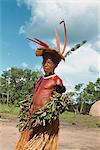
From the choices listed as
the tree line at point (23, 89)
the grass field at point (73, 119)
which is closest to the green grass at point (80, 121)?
the grass field at point (73, 119)

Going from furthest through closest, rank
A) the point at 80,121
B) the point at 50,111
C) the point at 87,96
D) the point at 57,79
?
the point at 87,96, the point at 80,121, the point at 57,79, the point at 50,111

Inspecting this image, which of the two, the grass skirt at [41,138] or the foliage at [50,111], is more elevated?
the foliage at [50,111]

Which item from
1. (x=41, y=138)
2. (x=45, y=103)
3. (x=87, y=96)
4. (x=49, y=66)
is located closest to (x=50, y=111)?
(x=45, y=103)

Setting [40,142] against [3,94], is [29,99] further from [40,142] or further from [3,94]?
[3,94]

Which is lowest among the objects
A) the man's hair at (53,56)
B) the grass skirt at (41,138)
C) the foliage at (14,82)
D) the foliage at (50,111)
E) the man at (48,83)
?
the grass skirt at (41,138)

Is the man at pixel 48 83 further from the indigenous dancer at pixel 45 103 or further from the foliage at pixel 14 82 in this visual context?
the foliage at pixel 14 82

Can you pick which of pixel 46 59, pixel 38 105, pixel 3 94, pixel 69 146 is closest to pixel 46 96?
pixel 38 105

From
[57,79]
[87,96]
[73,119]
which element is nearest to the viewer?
[57,79]

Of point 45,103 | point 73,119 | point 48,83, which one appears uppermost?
point 48,83

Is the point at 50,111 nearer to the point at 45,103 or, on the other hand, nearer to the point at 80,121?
the point at 45,103

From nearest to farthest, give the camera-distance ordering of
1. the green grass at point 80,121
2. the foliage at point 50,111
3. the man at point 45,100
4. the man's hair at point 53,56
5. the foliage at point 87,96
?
the foliage at point 50,111, the man at point 45,100, the man's hair at point 53,56, the green grass at point 80,121, the foliage at point 87,96

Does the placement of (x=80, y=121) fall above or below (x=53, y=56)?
below

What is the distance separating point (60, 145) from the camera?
36.9 feet

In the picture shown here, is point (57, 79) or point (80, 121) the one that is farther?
point (80, 121)
